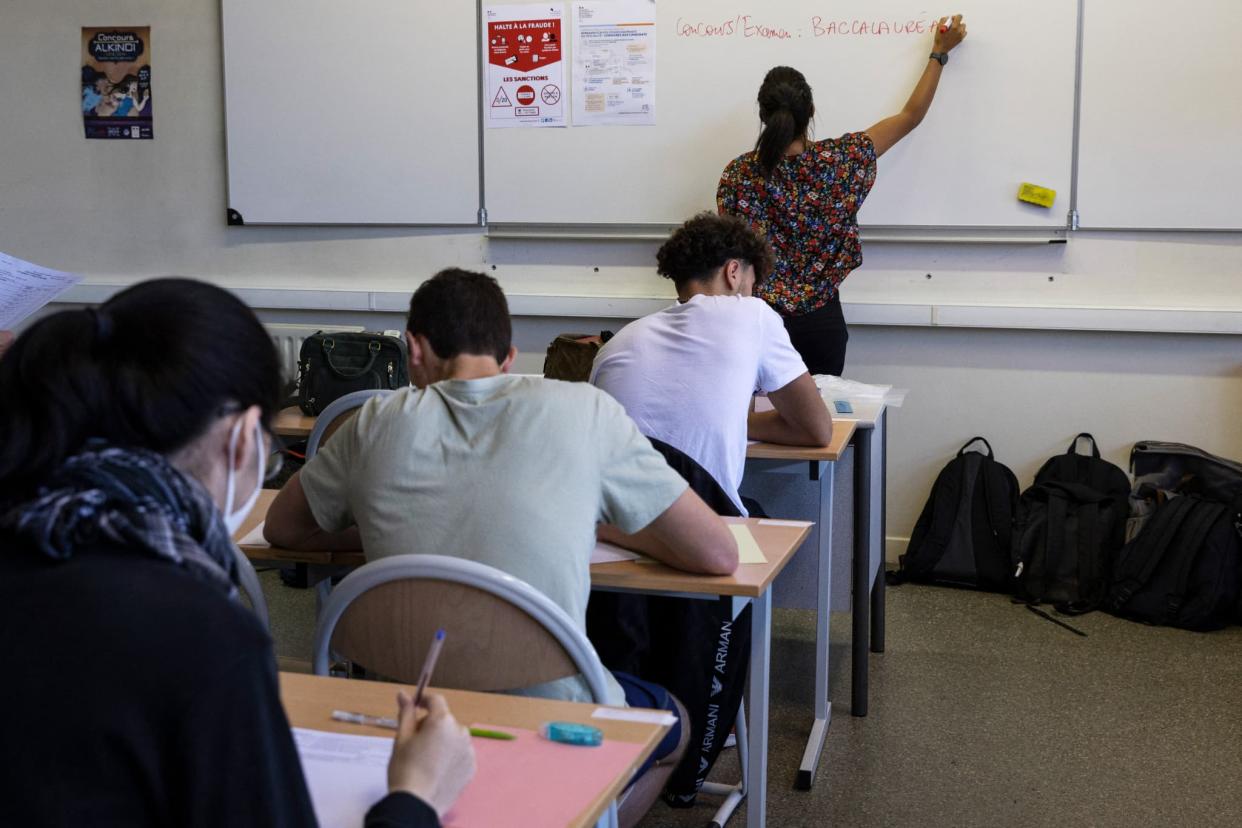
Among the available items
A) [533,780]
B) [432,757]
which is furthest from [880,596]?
[432,757]

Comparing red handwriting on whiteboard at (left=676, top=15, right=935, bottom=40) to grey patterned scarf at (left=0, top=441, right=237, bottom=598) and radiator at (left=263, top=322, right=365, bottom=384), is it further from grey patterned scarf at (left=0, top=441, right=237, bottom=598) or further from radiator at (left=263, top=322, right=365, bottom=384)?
grey patterned scarf at (left=0, top=441, right=237, bottom=598)

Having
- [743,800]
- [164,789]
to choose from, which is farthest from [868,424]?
[164,789]

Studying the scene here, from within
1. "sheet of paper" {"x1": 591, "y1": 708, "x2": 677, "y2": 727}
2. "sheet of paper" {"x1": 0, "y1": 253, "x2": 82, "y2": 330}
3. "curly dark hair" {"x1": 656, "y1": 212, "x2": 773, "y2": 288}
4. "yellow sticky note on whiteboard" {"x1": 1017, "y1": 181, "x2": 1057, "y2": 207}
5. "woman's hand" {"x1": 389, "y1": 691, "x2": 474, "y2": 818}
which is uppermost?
"yellow sticky note on whiteboard" {"x1": 1017, "y1": 181, "x2": 1057, "y2": 207}

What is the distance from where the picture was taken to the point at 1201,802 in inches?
105

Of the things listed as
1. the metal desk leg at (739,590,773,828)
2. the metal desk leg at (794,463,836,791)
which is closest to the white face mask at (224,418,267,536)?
the metal desk leg at (739,590,773,828)

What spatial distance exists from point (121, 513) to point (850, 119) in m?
3.91

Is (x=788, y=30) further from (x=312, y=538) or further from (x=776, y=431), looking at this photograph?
(x=312, y=538)

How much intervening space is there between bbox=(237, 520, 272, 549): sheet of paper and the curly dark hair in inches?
45.6

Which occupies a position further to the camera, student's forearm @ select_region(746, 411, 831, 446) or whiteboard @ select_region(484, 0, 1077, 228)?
whiteboard @ select_region(484, 0, 1077, 228)

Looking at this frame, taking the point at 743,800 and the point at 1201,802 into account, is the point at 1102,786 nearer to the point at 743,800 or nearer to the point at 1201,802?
the point at 1201,802

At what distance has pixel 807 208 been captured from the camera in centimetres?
402

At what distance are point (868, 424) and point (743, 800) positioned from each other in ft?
3.26

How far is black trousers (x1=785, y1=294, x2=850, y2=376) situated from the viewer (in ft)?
13.6

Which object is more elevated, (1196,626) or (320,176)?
(320,176)
